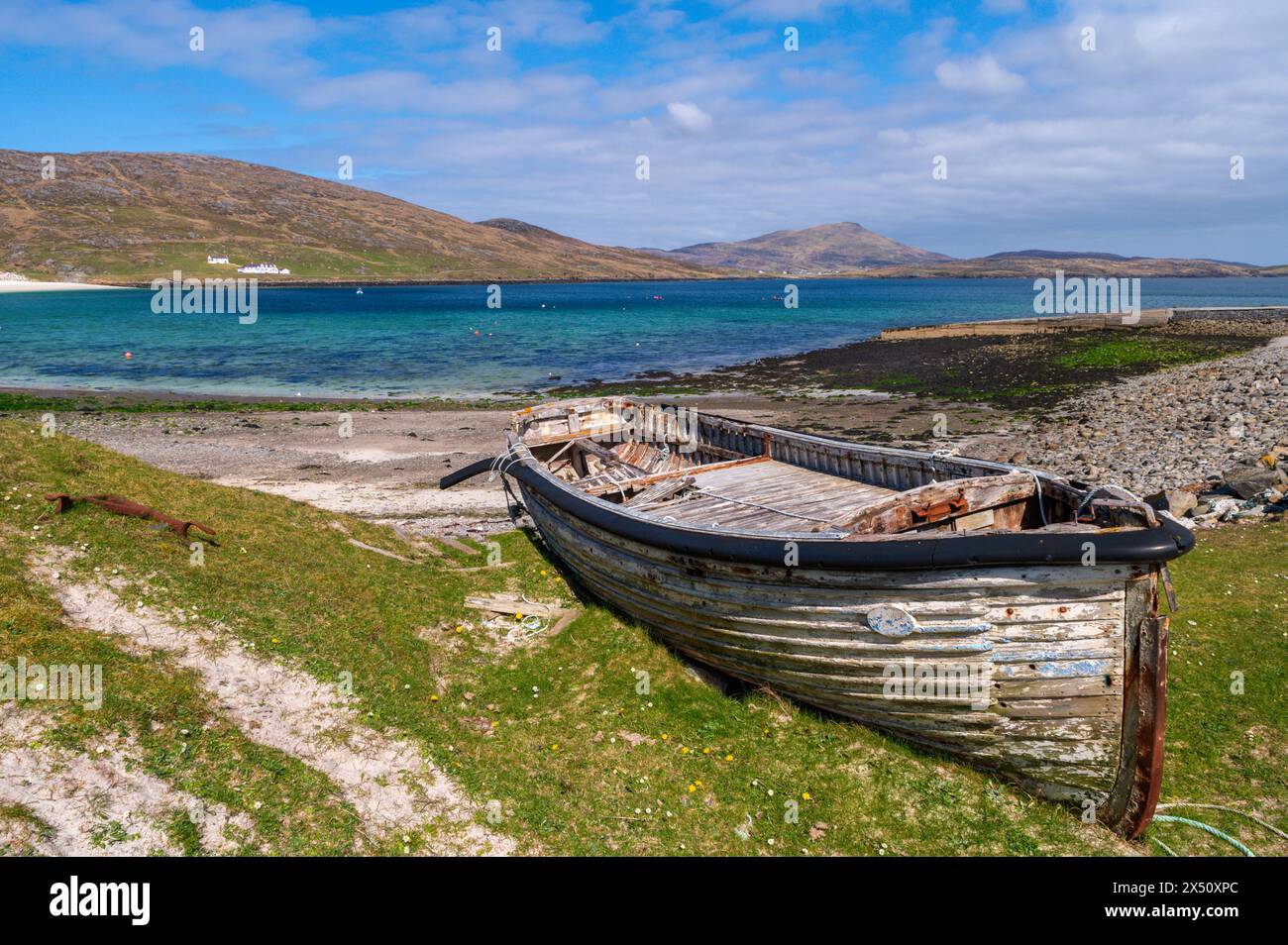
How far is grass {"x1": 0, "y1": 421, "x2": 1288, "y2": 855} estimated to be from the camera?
23.6ft

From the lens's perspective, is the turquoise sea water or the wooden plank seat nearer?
the wooden plank seat

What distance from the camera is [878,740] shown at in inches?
333

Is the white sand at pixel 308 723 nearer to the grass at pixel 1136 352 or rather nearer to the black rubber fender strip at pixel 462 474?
the black rubber fender strip at pixel 462 474

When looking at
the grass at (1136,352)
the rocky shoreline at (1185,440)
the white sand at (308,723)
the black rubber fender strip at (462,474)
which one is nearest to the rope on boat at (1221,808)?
the white sand at (308,723)

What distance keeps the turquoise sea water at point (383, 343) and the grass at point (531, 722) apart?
106 ft

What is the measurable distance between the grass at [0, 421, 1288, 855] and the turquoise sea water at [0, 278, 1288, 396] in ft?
106

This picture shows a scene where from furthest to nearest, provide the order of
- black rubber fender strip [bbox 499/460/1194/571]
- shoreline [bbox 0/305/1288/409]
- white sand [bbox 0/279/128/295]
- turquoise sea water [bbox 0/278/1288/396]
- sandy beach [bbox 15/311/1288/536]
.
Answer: white sand [bbox 0/279/128/295] → turquoise sea water [bbox 0/278/1288/396] → shoreline [bbox 0/305/1288/409] → sandy beach [bbox 15/311/1288/536] → black rubber fender strip [bbox 499/460/1194/571]

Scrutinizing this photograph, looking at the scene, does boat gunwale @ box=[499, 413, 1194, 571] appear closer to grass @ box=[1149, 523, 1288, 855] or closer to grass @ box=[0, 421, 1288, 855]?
grass @ box=[0, 421, 1288, 855]

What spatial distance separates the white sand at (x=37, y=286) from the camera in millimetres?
134750

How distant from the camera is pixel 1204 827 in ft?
23.9

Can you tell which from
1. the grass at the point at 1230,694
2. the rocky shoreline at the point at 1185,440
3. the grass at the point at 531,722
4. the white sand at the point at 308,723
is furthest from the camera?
the rocky shoreline at the point at 1185,440

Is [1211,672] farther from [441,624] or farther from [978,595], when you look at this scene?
[441,624]

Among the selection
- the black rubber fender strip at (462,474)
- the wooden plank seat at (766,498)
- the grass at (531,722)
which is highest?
the wooden plank seat at (766,498)

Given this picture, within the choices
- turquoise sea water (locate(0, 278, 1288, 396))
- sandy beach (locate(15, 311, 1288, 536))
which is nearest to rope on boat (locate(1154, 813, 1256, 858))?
sandy beach (locate(15, 311, 1288, 536))
